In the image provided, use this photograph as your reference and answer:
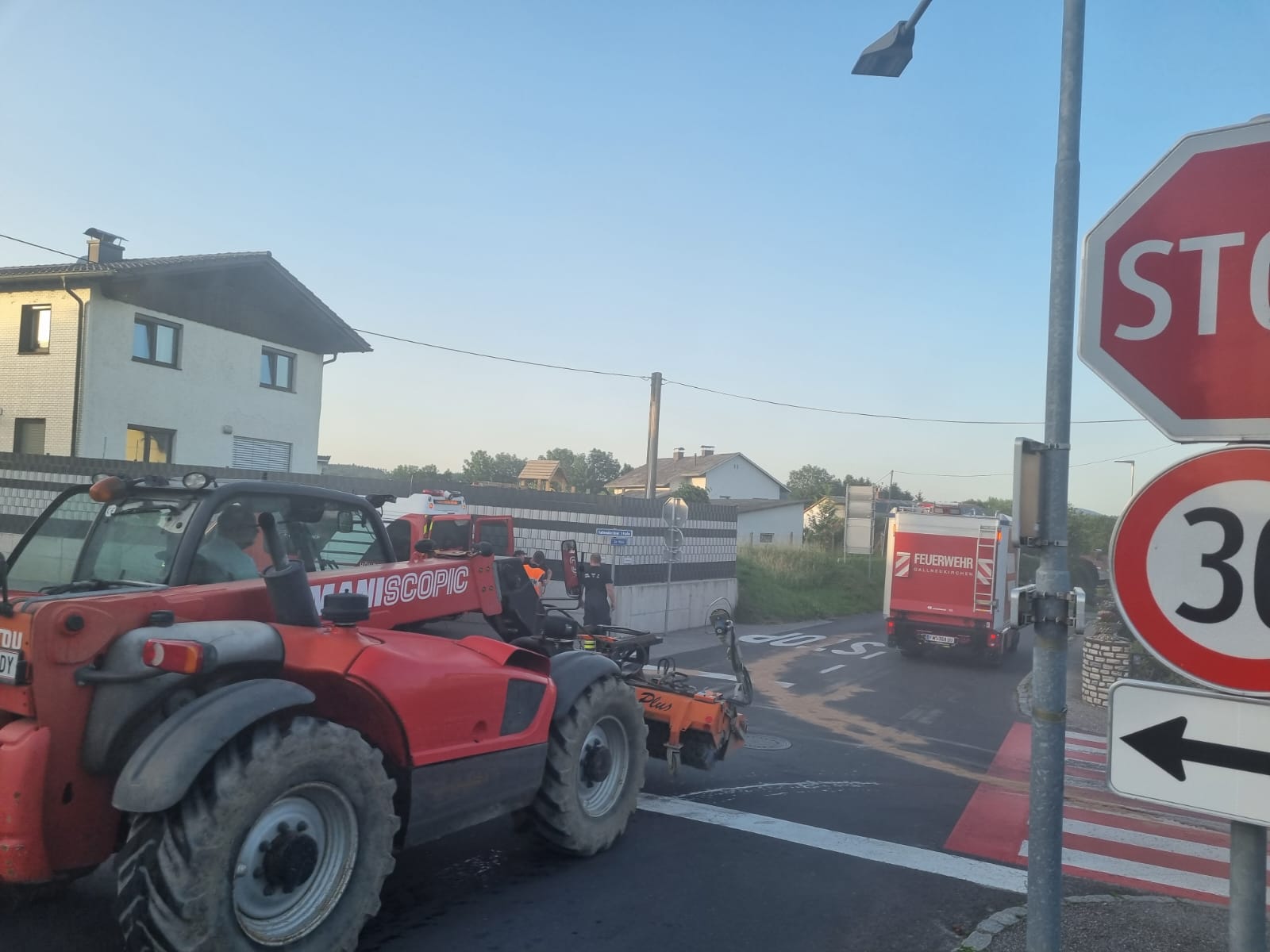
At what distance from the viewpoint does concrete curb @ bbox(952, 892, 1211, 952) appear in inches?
183

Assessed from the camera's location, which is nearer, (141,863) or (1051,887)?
(1051,887)

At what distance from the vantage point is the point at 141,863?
3418 millimetres

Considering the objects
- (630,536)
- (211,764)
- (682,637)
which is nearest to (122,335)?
(630,536)

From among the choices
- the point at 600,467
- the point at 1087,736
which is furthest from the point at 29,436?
the point at 600,467

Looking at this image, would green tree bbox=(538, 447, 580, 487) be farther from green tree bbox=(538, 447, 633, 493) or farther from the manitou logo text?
the manitou logo text

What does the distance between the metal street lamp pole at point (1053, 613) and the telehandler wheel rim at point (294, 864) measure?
8.91ft

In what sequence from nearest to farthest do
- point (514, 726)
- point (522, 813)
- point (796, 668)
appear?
point (514, 726) < point (522, 813) < point (796, 668)

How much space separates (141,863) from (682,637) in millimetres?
16670

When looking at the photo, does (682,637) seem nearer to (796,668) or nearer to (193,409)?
(796,668)

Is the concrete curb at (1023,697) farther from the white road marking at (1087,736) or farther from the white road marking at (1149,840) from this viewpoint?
the white road marking at (1149,840)

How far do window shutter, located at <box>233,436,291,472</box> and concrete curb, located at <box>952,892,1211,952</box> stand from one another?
76.9 ft

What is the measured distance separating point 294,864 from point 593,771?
2341 millimetres

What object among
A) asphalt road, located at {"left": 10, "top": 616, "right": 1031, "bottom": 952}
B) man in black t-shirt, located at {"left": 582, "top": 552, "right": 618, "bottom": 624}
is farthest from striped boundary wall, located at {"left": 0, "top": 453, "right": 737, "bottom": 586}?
asphalt road, located at {"left": 10, "top": 616, "right": 1031, "bottom": 952}

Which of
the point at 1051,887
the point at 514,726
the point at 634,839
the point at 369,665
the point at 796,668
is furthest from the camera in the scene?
the point at 796,668
